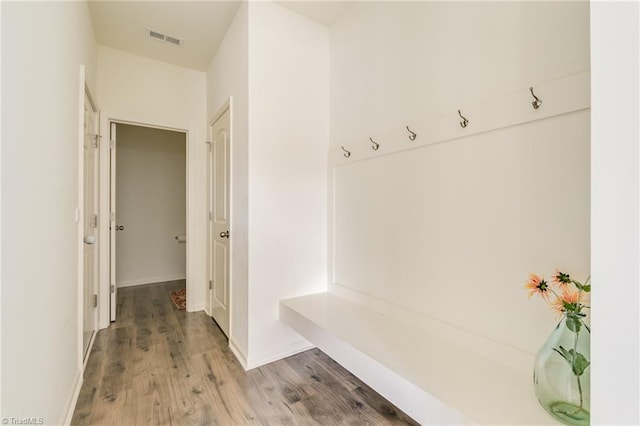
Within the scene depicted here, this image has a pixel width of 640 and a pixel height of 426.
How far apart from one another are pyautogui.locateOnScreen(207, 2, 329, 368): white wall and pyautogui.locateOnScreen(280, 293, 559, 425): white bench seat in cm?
36

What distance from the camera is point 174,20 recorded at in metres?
2.43

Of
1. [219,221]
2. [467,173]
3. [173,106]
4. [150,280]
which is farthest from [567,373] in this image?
[150,280]

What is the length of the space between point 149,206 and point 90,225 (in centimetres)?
210

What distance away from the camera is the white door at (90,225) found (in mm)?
2181

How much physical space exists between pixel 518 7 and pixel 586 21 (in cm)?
30

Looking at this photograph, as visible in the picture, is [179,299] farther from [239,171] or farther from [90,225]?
[239,171]

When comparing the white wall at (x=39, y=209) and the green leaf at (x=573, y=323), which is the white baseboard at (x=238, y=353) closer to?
the white wall at (x=39, y=209)

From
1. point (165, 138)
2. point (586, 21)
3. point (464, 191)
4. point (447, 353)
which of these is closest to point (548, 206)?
point (464, 191)

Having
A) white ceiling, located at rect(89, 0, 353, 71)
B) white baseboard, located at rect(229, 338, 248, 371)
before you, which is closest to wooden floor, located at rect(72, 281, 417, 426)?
white baseboard, located at rect(229, 338, 248, 371)

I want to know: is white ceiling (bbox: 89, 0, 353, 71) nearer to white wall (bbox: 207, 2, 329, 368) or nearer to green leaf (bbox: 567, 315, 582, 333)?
white wall (bbox: 207, 2, 329, 368)

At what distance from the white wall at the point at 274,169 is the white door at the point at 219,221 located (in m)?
0.23

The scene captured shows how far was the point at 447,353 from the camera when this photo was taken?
143 cm

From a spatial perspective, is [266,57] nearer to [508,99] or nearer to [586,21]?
[508,99]
